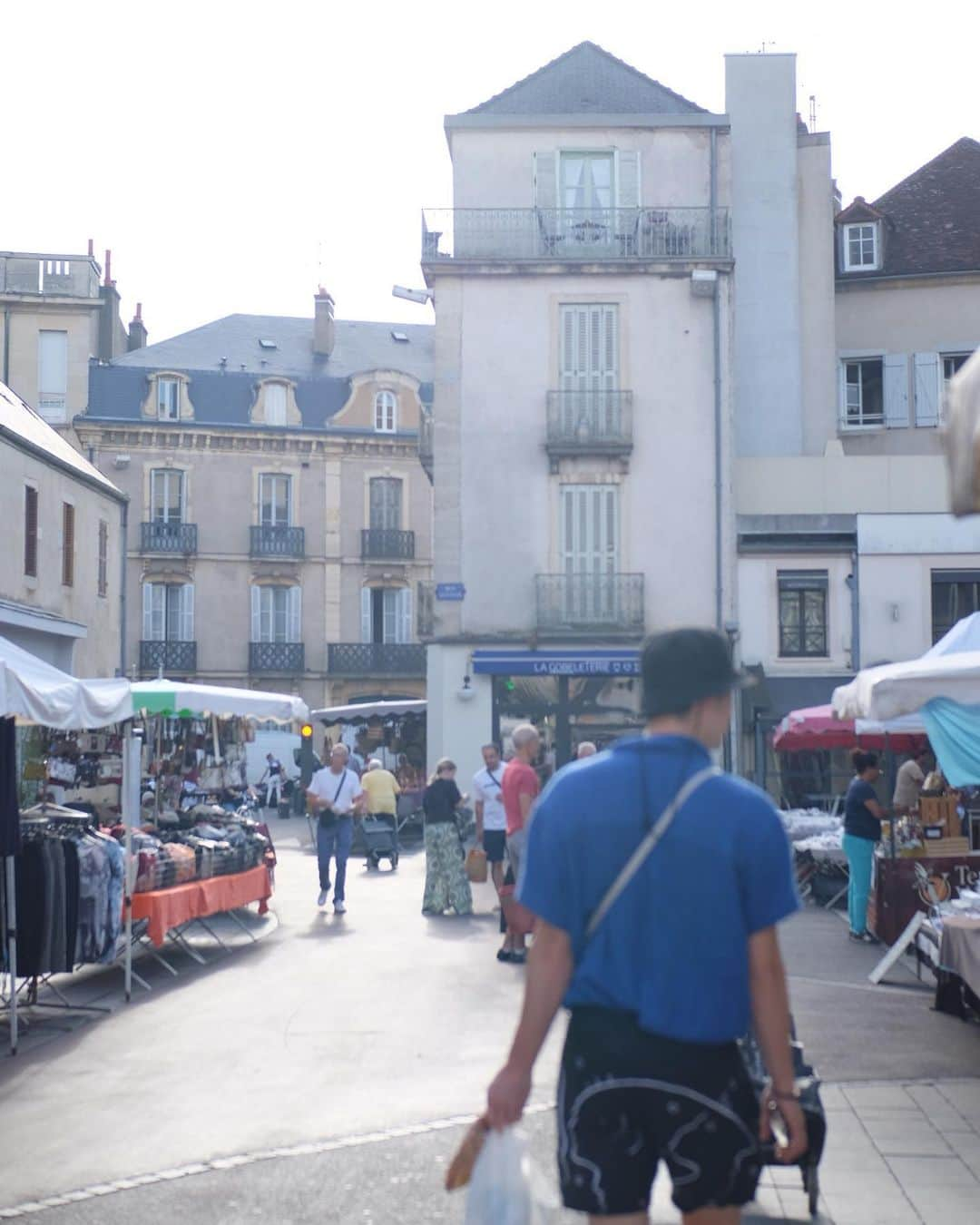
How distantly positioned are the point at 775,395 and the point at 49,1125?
27597 mm

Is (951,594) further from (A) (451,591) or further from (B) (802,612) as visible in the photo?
(A) (451,591)

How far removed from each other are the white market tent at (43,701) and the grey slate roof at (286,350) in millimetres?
42120

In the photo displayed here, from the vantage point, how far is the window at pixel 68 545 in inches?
1154

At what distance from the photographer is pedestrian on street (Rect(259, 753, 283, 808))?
43375 millimetres

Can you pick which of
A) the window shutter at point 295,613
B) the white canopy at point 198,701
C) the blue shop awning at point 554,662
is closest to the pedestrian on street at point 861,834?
the white canopy at point 198,701

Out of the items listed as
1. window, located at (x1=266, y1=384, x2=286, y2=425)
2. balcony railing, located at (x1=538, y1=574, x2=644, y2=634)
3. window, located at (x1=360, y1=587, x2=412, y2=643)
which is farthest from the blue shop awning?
window, located at (x1=266, y1=384, x2=286, y2=425)

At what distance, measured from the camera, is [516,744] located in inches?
561

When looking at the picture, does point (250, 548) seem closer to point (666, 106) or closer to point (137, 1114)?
point (666, 106)

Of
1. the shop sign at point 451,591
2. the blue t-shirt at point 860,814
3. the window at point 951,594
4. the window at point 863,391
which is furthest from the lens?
the window at point 863,391

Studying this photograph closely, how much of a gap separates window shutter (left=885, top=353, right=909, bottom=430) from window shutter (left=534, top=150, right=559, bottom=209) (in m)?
7.70

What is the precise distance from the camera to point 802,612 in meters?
30.4

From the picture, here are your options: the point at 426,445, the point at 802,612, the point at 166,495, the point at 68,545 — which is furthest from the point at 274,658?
the point at 802,612

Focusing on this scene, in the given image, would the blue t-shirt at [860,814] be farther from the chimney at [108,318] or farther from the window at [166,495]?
the chimney at [108,318]

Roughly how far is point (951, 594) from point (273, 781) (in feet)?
66.8
